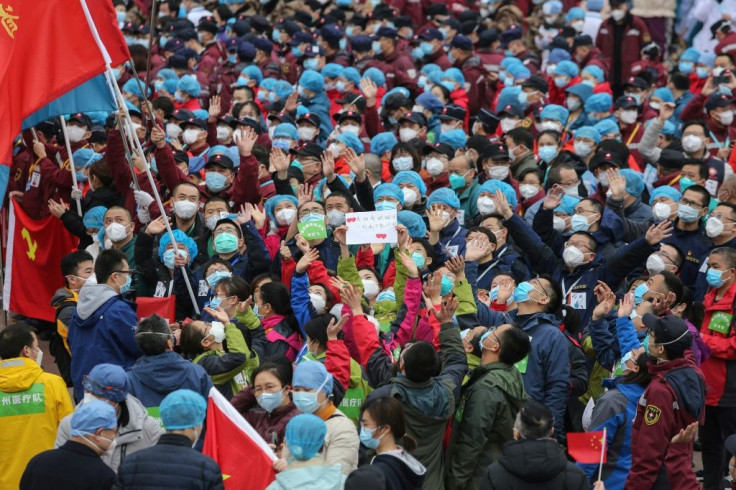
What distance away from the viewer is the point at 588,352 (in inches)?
369

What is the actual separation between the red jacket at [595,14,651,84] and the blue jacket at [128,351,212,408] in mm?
14546

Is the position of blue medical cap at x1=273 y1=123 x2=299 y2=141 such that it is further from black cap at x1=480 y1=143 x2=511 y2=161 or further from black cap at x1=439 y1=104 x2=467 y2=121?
black cap at x1=480 y1=143 x2=511 y2=161

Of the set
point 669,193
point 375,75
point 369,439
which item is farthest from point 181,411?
point 375,75

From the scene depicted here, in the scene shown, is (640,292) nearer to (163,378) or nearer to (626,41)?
(163,378)

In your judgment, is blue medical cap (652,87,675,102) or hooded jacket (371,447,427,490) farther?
blue medical cap (652,87,675,102)

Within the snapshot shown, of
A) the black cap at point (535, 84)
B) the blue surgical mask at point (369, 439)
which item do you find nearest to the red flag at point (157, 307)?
the blue surgical mask at point (369, 439)

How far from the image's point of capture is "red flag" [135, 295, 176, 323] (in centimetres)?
1006

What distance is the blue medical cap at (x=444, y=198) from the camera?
11414 millimetres

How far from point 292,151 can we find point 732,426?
19.9 ft

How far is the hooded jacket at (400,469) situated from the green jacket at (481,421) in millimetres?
1033

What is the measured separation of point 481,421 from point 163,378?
1982mm

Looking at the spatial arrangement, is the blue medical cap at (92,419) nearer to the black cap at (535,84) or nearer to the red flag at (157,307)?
the red flag at (157,307)

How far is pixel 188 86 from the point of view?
16.9 metres

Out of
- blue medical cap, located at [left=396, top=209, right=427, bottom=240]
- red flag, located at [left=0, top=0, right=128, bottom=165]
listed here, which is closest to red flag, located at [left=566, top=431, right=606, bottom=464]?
blue medical cap, located at [left=396, top=209, right=427, bottom=240]
